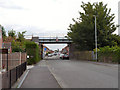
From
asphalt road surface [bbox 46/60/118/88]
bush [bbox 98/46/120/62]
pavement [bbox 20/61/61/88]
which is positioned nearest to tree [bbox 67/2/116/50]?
bush [bbox 98/46/120/62]

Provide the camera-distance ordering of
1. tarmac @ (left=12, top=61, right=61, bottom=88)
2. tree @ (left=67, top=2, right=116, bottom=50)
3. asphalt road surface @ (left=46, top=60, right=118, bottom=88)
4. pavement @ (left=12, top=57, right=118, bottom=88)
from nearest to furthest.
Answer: tarmac @ (left=12, top=61, right=61, bottom=88) < pavement @ (left=12, top=57, right=118, bottom=88) < asphalt road surface @ (left=46, top=60, right=118, bottom=88) < tree @ (left=67, top=2, right=116, bottom=50)

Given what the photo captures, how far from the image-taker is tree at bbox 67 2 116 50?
40.5 metres

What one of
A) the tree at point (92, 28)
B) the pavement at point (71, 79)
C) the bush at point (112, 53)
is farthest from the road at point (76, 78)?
the tree at point (92, 28)

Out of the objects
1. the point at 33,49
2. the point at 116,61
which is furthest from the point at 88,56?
the point at 33,49

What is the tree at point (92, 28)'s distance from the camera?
40.5 metres

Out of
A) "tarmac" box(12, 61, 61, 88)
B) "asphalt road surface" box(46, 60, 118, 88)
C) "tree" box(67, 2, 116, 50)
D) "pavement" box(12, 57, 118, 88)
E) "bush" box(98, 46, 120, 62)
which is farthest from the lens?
"tree" box(67, 2, 116, 50)

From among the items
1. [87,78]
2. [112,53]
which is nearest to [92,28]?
[112,53]

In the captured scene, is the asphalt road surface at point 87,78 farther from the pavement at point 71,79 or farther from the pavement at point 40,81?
the pavement at point 40,81

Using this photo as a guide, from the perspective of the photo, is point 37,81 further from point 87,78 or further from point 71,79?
point 87,78

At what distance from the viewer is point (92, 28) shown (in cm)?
4022

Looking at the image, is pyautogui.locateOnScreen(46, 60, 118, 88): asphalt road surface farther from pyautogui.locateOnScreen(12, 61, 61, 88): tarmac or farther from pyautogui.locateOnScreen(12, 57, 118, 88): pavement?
pyautogui.locateOnScreen(12, 61, 61, 88): tarmac

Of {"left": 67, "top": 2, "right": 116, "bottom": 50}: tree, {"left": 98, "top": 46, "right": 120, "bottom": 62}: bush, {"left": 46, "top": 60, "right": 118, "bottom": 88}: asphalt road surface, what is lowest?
{"left": 46, "top": 60, "right": 118, "bottom": 88}: asphalt road surface

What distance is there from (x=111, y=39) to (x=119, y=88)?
34.5m

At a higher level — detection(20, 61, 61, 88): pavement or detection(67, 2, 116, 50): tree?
detection(67, 2, 116, 50): tree
